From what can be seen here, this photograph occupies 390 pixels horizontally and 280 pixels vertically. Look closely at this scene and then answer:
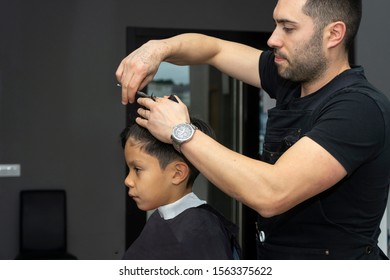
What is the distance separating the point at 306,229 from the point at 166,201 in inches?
17.8

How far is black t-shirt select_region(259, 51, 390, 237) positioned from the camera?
1.53 metres

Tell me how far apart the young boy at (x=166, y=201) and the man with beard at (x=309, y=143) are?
150 millimetres

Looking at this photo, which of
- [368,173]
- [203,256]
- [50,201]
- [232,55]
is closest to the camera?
[368,173]

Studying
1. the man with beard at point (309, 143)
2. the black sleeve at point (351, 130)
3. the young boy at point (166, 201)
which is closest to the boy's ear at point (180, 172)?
the young boy at point (166, 201)

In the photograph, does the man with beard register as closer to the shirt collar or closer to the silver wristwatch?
the silver wristwatch

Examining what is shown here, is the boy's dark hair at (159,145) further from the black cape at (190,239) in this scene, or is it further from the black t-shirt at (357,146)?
the black t-shirt at (357,146)

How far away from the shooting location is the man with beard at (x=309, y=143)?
1507 mm

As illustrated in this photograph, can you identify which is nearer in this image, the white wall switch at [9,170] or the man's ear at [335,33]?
the man's ear at [335,33]

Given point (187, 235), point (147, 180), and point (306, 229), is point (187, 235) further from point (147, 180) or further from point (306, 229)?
point (306, 229)

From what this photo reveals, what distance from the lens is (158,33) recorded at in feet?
15.7
